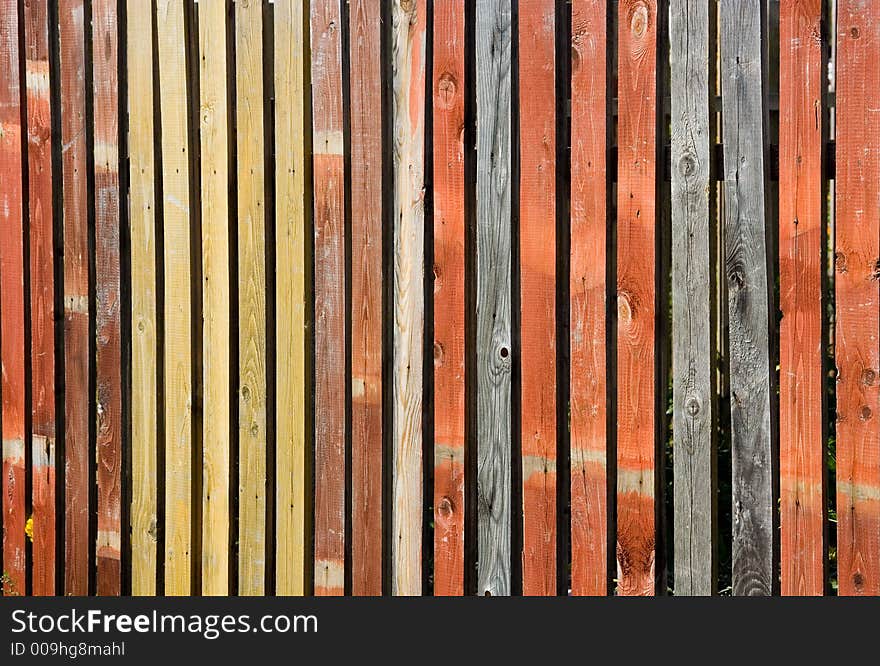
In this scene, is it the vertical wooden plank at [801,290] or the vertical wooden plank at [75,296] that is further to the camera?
the vertical wooden plank at [75,296]

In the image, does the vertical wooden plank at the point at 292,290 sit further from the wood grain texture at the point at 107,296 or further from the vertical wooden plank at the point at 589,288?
the vertical wooden plank at the point at 589,288

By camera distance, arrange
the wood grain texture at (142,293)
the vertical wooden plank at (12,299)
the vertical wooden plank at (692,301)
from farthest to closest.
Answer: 1. the vertical wooden plank at (12,299)
2. the wood grain texture at (142,293)
3. the vertical wooden plank at (692,301)

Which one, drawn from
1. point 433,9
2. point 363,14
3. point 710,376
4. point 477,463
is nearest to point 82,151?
point 363,14

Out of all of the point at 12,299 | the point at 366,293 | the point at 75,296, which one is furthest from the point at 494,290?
the point at 12,299

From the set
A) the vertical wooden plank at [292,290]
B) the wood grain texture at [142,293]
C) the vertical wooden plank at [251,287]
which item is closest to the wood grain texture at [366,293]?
the vertical wooden plank at [292,290]

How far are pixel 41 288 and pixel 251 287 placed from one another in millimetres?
801

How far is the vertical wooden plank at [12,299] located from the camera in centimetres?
315

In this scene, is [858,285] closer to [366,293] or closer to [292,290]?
[366,293]

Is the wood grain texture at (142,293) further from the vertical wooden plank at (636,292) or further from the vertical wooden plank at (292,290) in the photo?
the vertical wooden plank at (636,292)

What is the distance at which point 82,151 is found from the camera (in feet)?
10.1

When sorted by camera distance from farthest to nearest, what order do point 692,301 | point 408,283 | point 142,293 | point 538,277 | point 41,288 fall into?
point 41,288 → point 142,293 → point 408,283 → point 538,277 → point 692,301

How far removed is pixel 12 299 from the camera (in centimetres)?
317

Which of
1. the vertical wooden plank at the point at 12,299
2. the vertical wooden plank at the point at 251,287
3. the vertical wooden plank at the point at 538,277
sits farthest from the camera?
the vertical wooden plank at the point at 12,299

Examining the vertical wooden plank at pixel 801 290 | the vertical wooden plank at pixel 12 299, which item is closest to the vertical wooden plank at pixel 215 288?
the vertical wooden plank at pixel 12 299
